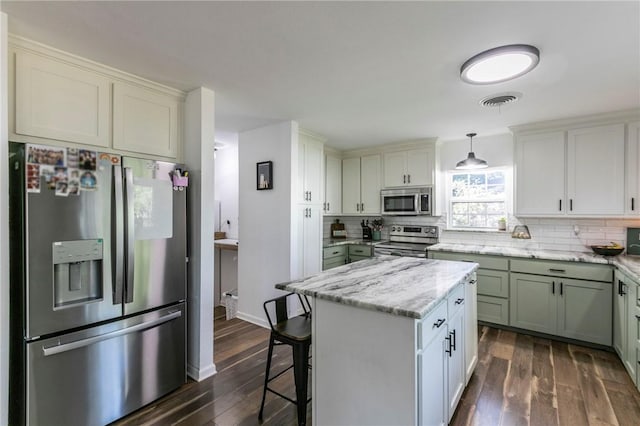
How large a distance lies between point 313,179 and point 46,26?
2756 mm

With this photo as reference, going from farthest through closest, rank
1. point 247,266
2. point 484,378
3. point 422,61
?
point 247,266
point 484,378
point 422,61

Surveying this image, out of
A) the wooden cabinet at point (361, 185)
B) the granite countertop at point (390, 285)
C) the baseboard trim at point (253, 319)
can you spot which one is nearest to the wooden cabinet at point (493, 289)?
the granite countertop at point (390, 285)

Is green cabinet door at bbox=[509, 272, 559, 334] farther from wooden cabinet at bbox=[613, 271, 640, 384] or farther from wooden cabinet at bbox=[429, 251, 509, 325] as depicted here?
wooden cabinet at bbox=[613, 271, 640, 384]

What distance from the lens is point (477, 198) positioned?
4.13m

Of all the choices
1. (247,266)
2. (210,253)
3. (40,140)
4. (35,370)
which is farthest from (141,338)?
(247,266)

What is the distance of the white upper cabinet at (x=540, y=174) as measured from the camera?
331cm

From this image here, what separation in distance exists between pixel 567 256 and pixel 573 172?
0.95 meters

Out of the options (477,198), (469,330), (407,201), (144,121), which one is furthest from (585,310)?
(144,121)

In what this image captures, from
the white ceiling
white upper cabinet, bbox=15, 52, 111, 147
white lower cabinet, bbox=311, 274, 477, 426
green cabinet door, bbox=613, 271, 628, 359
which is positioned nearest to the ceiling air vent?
the white ceiling

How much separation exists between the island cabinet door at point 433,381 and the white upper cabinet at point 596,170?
271 cm

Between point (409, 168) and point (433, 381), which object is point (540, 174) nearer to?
point (409, 168)

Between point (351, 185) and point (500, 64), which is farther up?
point (500, 64)

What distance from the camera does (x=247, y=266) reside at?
12.2 ft

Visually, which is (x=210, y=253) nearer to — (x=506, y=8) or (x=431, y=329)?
(x=431, y=329)
